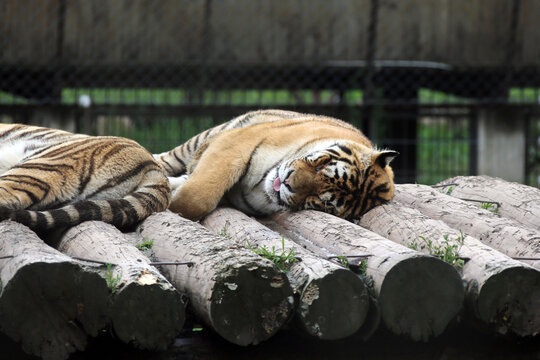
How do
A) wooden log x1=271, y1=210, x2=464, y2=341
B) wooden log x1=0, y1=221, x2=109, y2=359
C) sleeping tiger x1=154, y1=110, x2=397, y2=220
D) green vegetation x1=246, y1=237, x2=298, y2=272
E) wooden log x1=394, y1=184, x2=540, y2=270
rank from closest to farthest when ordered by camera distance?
wooden log x1=0, y1=221, x2=109, y2=359 → wooden log x1=271, y1=210, x2=464, y2=341 → green vegetation x1=246, y1=237, x2=298, y2=272 → wooden log x1=394, y1=184, x2=540, y2=270 → sleeping tiger x1=154, y1=110, x2=397, y2=220

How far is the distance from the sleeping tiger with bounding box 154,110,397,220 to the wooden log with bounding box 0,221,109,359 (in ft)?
4.19

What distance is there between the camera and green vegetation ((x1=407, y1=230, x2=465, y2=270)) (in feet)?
7.16

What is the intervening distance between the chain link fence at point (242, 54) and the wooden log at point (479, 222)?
3.28 meters

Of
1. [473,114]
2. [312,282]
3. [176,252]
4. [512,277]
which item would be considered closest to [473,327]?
[512,277]

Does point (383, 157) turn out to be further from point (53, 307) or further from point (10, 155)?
point (53, 307)

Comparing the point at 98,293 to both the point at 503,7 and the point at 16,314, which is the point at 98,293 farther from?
the point at 503,7

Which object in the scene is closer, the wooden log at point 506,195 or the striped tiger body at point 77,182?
the striped tiger body at point 77,182

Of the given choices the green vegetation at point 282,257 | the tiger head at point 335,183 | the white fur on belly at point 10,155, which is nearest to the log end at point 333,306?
the green vegetation at point 282,257

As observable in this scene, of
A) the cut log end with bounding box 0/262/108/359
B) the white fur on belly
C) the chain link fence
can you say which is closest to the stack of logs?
the cut log end with bounding box 0/262/108/359

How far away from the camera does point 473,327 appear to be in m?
2.12

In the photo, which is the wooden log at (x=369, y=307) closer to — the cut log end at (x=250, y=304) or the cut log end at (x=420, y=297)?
the cut log end at (x=420, y=297)

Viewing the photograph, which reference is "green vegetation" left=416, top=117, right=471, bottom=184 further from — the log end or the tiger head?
the log end

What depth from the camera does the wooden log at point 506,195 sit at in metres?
2.96

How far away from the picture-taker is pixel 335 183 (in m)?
3.08
